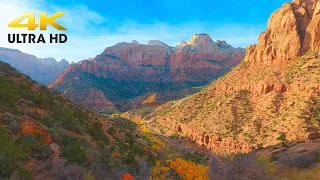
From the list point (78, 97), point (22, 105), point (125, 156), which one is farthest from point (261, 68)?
point (78, 97)

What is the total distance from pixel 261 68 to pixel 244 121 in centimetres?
2305

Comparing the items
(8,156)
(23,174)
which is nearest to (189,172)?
(23,174)

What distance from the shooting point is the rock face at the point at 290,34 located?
213ft

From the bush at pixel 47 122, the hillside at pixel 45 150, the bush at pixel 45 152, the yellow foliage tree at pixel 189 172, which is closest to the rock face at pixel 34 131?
the hillside at pixel 45 150

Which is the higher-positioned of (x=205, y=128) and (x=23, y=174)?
(x=23, y=174)

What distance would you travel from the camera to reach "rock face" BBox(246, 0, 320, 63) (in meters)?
65.1

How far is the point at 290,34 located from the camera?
69.7m

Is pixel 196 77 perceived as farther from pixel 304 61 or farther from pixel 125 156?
pixel 125 156

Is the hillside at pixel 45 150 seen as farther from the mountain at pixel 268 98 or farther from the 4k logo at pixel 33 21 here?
the mountain at pixel 268 98

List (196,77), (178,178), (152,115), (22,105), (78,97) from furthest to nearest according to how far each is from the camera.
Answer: (196,77) < (78,97) < (152,115) < (178,178) < (22,105)

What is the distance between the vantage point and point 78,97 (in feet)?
432

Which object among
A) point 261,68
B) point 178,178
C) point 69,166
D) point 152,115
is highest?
point 261,68

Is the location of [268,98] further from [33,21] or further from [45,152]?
[45,152]

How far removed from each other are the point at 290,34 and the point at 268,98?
25364 millimetres
